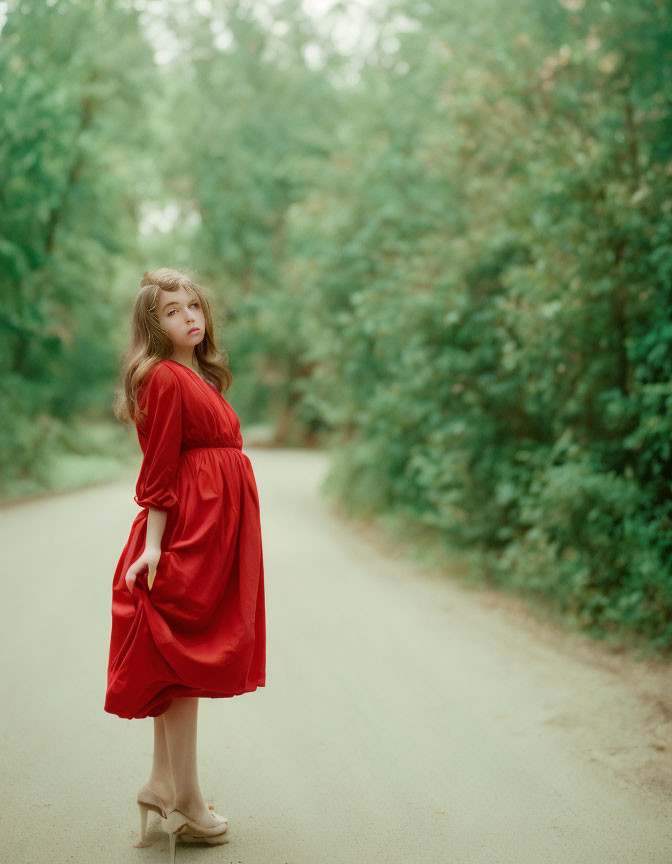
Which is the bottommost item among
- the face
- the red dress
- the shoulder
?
the red dress

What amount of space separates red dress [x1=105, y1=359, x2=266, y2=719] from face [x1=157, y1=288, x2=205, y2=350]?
0.12m

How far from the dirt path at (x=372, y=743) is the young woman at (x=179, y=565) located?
1.44 ft

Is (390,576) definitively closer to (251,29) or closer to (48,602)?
(48,602)

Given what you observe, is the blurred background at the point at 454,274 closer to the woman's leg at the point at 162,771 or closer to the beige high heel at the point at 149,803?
the woman's leg at the point at 162,771

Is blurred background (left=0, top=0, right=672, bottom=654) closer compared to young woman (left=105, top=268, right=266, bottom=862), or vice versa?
young woman (left=105, top=268, right=266, bottom=862)

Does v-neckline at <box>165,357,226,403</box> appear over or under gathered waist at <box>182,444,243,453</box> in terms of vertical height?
over

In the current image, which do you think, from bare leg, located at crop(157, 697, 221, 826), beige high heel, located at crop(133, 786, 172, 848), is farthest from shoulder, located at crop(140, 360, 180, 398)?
beige high heel, located at crop(133, 786, 172, 848)

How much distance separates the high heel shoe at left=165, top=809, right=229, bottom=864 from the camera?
3.23m

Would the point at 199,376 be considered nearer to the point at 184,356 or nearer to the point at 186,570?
the point at 184,356

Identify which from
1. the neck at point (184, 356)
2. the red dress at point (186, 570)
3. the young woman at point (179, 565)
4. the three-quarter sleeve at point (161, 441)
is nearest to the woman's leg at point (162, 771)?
the young woman at point (179, 565)

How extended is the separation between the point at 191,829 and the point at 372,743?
4.32ft

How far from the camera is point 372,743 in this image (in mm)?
4473

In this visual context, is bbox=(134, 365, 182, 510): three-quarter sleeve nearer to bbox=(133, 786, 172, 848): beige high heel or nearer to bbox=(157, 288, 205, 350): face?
bbox=(157, 288, 205, 350): face

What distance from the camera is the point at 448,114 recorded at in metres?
9.67
